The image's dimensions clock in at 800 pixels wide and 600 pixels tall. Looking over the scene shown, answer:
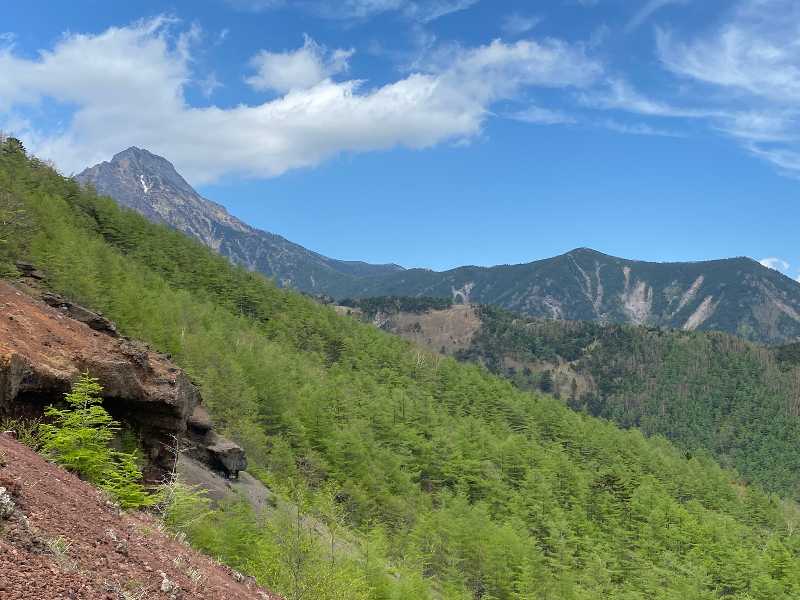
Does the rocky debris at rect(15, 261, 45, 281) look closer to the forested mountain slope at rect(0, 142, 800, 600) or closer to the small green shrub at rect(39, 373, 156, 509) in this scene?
the forested mountain slope at rect(0, 142, 800, 600)

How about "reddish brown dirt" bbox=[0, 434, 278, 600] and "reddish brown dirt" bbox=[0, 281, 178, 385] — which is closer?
"reddish brown dirt" bbox=[0, 434, 278, 600]

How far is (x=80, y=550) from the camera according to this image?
10.7 m

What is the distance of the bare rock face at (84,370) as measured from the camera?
18.6 m

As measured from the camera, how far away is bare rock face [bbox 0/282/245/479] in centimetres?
1857

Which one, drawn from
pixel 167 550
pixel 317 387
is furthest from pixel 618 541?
pixel 167 550

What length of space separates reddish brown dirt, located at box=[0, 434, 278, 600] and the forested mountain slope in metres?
6.90

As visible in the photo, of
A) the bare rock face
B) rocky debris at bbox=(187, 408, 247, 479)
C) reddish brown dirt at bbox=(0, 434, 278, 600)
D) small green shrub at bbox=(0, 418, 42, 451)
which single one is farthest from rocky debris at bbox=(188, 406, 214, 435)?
reddish brown dirt at bbox=(0, 434, 278, 600)

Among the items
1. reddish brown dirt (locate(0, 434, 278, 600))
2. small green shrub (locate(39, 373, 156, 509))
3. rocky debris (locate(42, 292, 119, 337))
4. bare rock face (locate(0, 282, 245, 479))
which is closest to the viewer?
reddish brown dirt (locate(0, 434, 278, 600))

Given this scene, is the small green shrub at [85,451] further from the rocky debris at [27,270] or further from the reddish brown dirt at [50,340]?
the rocky debris at [27,270]

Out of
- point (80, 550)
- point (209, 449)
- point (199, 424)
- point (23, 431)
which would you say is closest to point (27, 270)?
point (199, 424)

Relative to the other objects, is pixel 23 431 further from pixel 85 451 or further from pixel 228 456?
pixel 228 456

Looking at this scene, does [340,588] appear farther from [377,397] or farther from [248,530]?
[377,397]

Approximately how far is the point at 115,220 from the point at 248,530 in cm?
11685

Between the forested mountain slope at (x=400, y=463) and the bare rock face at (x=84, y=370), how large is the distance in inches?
214
